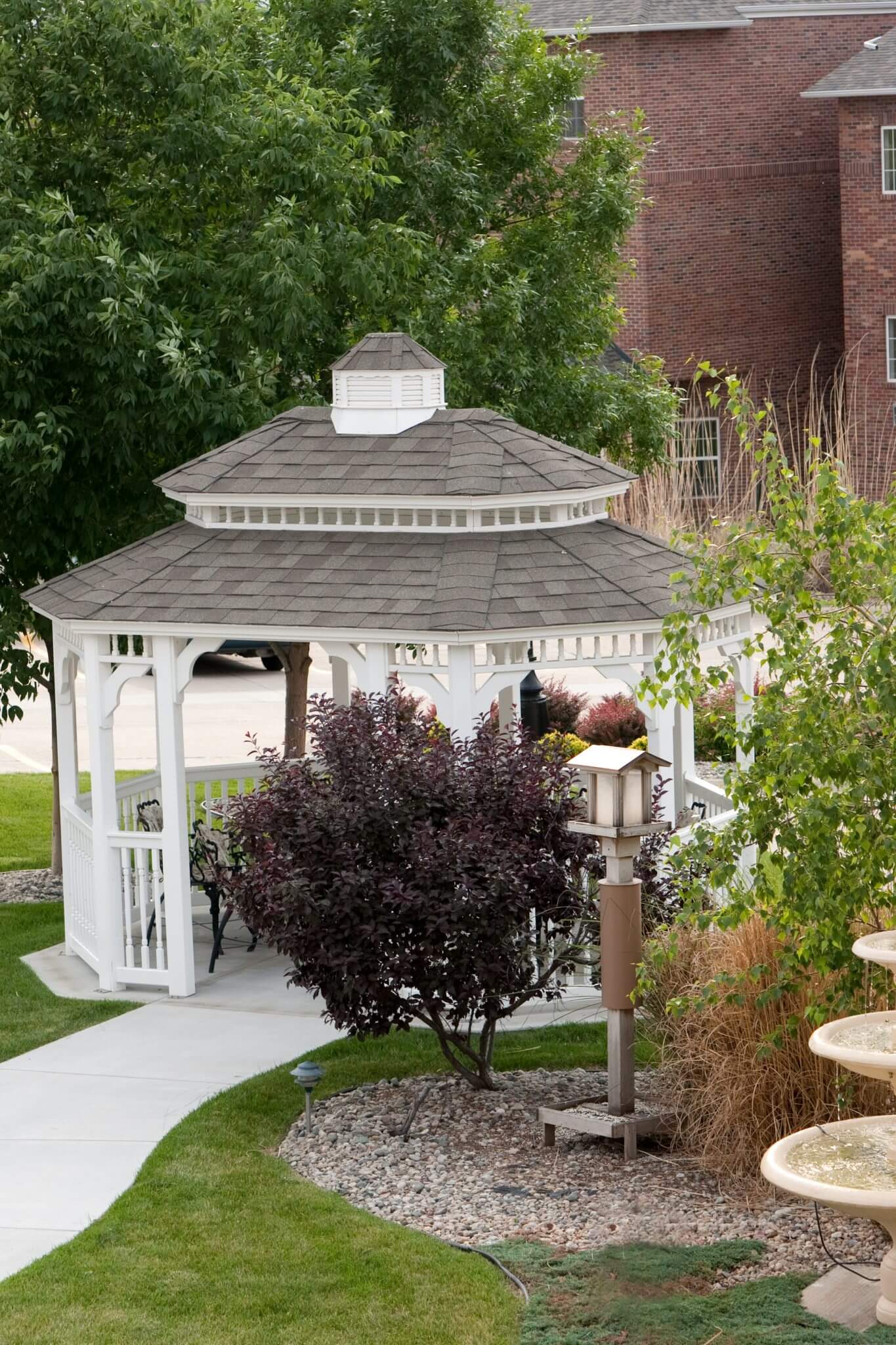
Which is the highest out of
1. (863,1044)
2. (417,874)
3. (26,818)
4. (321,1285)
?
(417,874)

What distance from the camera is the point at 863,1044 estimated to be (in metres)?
6.32

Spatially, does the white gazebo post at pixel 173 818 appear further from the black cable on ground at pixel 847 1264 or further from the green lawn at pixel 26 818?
the green lawn at pixel 26 818

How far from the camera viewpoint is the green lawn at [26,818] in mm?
16797

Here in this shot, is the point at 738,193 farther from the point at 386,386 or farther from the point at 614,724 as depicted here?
the point at 386,386

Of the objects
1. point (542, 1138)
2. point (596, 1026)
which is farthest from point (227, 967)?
point (542, 1138)

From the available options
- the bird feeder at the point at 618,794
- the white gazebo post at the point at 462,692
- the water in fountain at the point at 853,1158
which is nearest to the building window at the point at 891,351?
the white gazebo post at the point at 462,692

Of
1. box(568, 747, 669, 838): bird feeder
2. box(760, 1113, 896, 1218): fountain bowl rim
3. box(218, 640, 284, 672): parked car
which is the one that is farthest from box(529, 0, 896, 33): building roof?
box(760, 1113, 896, 1218): fountain bowl rim

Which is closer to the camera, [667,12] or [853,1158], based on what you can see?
[853,1158]

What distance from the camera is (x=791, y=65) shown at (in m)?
34.7

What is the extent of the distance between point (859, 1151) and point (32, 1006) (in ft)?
20.4

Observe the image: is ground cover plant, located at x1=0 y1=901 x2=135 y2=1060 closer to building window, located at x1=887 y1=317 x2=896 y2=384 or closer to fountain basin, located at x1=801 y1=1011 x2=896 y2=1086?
fountain basin, located at x1=801 y1=1011 x2=896 y2=1086

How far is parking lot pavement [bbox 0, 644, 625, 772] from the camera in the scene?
22078 millimetres

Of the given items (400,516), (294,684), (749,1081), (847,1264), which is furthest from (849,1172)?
(294,684)

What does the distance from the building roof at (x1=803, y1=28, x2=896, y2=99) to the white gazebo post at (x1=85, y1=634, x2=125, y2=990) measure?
963 inches
